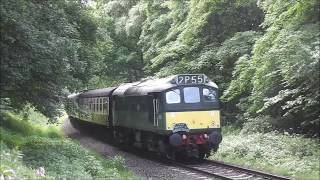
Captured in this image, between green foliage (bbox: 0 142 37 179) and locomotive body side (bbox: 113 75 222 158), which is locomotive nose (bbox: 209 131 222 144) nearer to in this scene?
locomotive body side (bbox: 113 75 222 158)

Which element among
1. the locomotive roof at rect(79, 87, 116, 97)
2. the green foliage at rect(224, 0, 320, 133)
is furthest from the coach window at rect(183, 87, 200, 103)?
the locomotive roof at rect(79, 87, 116, 97)

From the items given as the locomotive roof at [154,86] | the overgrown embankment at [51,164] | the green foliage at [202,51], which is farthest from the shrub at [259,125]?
the overgrown embankment at [51,164]

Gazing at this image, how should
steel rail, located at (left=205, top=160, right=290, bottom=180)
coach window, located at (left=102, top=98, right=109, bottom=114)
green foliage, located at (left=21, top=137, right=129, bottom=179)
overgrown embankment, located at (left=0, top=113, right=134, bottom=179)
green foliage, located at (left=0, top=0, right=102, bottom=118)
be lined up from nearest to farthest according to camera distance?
overgrown embankment, located at (left=0, top=113, right=134, bottom=179)
green foliage, located at (left=21, top=137, right=129, bottom=179)
green foliage, located at (left=0, top=0, right=102, bottom=118)
steel rail, located at (left=205, top=160, right=290, bottom=180)
coach window, located at (left=102, top=98, right=109, bottom=114)

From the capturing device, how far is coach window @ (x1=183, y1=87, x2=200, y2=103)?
56.4ft

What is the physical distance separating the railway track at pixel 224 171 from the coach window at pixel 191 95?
219 cm

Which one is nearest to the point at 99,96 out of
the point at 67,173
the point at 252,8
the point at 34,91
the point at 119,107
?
the point at 119,107

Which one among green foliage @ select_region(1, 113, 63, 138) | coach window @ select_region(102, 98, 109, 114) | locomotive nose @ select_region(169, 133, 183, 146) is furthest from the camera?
coach window @ select_region(102, 98, 109, 114)

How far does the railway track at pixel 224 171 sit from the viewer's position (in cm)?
1337

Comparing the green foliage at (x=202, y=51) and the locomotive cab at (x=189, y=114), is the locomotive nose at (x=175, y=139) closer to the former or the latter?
the locomotive cab at (x=189, y=114)

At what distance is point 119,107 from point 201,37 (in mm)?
7179

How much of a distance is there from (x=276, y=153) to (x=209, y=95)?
3.19 metres

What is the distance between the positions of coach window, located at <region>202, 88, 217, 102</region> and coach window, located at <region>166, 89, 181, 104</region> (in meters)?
0.98

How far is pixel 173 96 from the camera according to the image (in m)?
17.0

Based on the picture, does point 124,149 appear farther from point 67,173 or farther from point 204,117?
point 67,173
